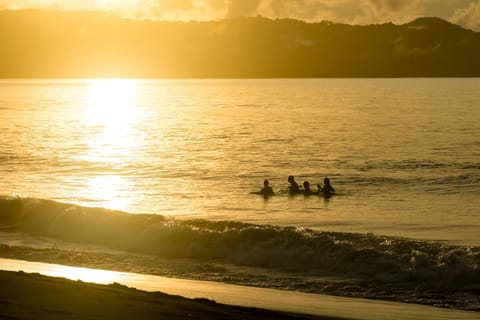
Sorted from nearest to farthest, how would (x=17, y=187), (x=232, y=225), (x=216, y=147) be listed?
(x=232, y=225)
(x=17, y=187)
(x=216, y=147)

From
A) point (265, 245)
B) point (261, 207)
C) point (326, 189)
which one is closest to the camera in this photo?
point (265, 245)

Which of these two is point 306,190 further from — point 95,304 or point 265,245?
point 95,304

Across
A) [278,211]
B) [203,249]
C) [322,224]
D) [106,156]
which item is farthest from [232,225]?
[106,156]

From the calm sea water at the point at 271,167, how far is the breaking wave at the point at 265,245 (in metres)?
3.43

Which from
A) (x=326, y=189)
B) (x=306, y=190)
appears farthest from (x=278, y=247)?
(x=306, y=190)

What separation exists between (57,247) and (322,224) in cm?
901

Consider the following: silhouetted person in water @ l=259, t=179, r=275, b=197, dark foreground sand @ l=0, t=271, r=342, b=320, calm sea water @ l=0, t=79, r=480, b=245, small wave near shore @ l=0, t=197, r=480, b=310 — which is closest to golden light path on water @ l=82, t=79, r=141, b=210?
calm sea water @ l=0, t=79, r=480, b=245

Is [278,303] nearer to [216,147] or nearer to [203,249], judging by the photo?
[203,249]

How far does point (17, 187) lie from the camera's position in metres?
43.0

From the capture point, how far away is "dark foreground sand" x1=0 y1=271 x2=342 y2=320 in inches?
543

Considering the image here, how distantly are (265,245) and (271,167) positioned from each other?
91.3ft

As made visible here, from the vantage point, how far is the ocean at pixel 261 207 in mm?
22172

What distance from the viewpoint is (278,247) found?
80.2 feet

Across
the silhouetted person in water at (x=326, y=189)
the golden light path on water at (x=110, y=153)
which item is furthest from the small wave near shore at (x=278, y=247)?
the silhouetted person in water at (x=326, y=189)
